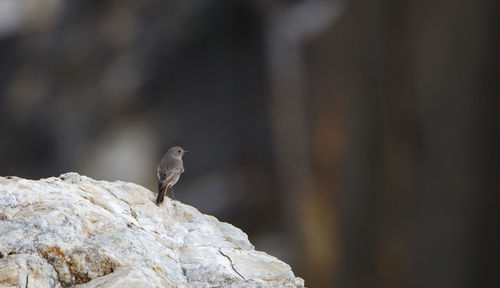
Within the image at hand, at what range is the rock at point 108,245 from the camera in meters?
3.54

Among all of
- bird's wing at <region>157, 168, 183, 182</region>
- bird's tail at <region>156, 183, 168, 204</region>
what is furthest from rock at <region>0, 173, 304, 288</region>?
bird's wing at <region>157, 168, 183, 182</region>

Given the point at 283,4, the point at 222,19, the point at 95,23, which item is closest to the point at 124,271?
the point at 283,4

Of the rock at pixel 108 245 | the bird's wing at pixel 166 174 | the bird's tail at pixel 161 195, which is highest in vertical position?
the bird's wing at pixel 166 174

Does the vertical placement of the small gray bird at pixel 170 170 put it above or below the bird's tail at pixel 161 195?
above

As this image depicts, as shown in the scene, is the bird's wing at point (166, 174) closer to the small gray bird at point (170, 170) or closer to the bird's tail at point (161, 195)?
the small gray bird at point (170, 170)

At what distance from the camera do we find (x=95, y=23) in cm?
2094

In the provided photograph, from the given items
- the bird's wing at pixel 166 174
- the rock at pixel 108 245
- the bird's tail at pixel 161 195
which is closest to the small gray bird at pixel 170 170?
the bird's wing at pixel 166 174

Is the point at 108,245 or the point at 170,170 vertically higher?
the point at 170,170

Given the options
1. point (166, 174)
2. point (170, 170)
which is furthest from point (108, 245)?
point (170, 170)

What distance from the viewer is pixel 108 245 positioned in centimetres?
381

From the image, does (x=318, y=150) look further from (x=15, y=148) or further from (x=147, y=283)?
(x=15, y=148)

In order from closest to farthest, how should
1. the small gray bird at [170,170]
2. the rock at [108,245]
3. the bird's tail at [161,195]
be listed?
1. the rock at [108,245]
2. the bird's tail at [161,195]
3. the small gray bird at [170,170]

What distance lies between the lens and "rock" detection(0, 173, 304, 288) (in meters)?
3.54

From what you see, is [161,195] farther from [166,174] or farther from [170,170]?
[170,170]
